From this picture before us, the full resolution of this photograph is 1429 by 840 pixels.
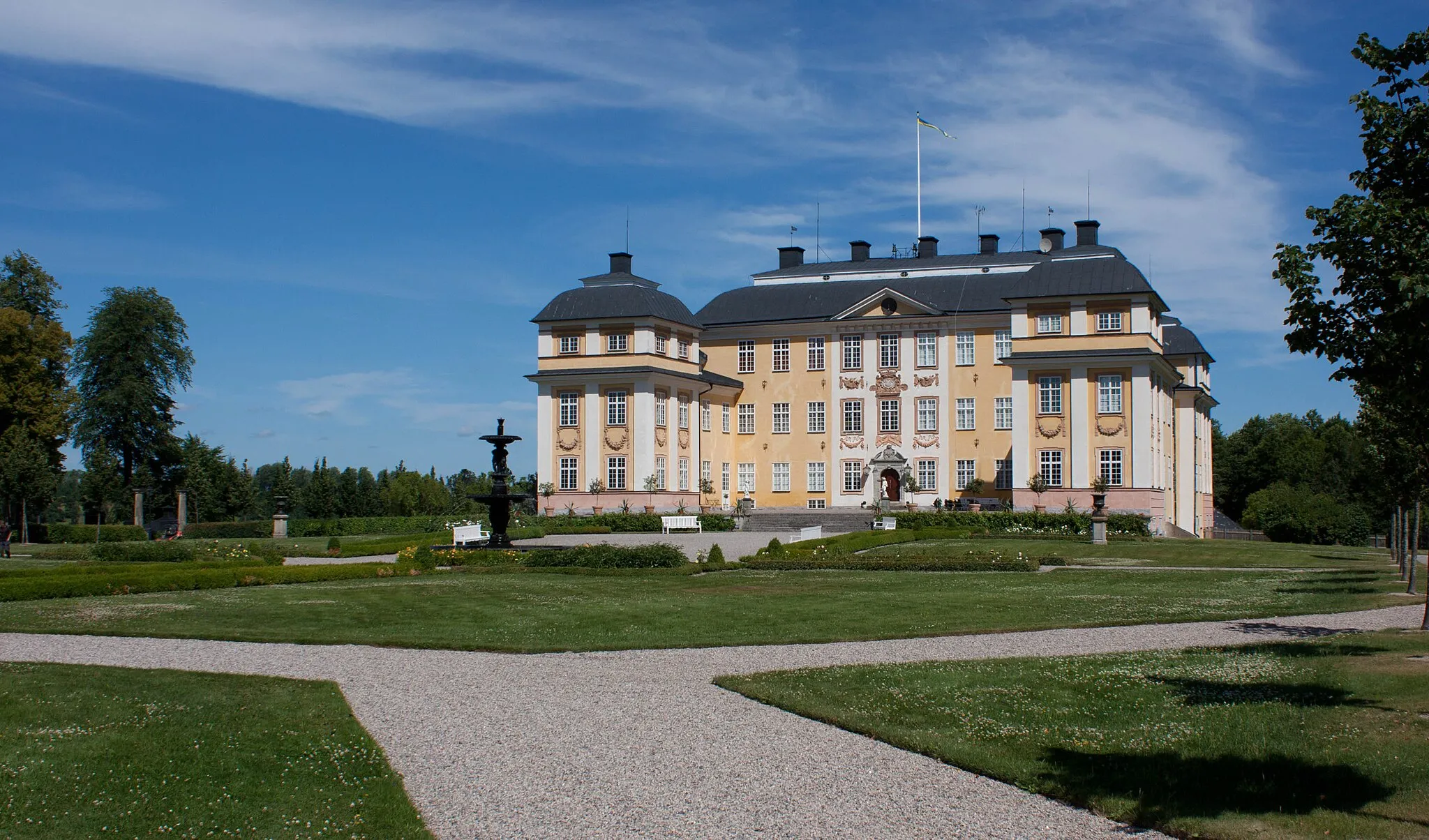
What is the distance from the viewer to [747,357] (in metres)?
56.7

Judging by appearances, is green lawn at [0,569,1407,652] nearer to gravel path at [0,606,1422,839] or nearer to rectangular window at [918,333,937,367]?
gravel path at [0,606,1422,839]

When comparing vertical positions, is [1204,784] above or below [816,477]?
below

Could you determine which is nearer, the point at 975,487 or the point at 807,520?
the point at 807,520

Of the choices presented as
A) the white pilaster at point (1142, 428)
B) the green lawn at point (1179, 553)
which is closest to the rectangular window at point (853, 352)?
the white pilaster at point (1142, 428)

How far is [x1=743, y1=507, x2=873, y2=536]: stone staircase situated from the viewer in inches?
1839

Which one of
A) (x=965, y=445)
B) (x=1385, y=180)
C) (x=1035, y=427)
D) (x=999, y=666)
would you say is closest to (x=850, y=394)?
(x=965, y=445)

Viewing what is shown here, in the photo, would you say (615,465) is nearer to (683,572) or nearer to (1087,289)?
(1087,289)

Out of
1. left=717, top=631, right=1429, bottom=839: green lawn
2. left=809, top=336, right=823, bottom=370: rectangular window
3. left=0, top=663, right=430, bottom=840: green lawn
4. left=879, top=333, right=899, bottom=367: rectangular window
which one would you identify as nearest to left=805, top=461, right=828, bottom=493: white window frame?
left=809, top=336, right=823, bottom=370: rectangular window

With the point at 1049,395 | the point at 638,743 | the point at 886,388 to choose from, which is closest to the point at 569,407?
the point at 886,388

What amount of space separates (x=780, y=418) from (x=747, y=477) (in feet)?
10.5

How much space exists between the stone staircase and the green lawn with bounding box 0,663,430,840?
35.9 meters

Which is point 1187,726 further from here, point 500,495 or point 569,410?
point 569,410

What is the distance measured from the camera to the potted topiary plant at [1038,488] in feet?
151

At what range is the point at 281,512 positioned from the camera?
45500mm
